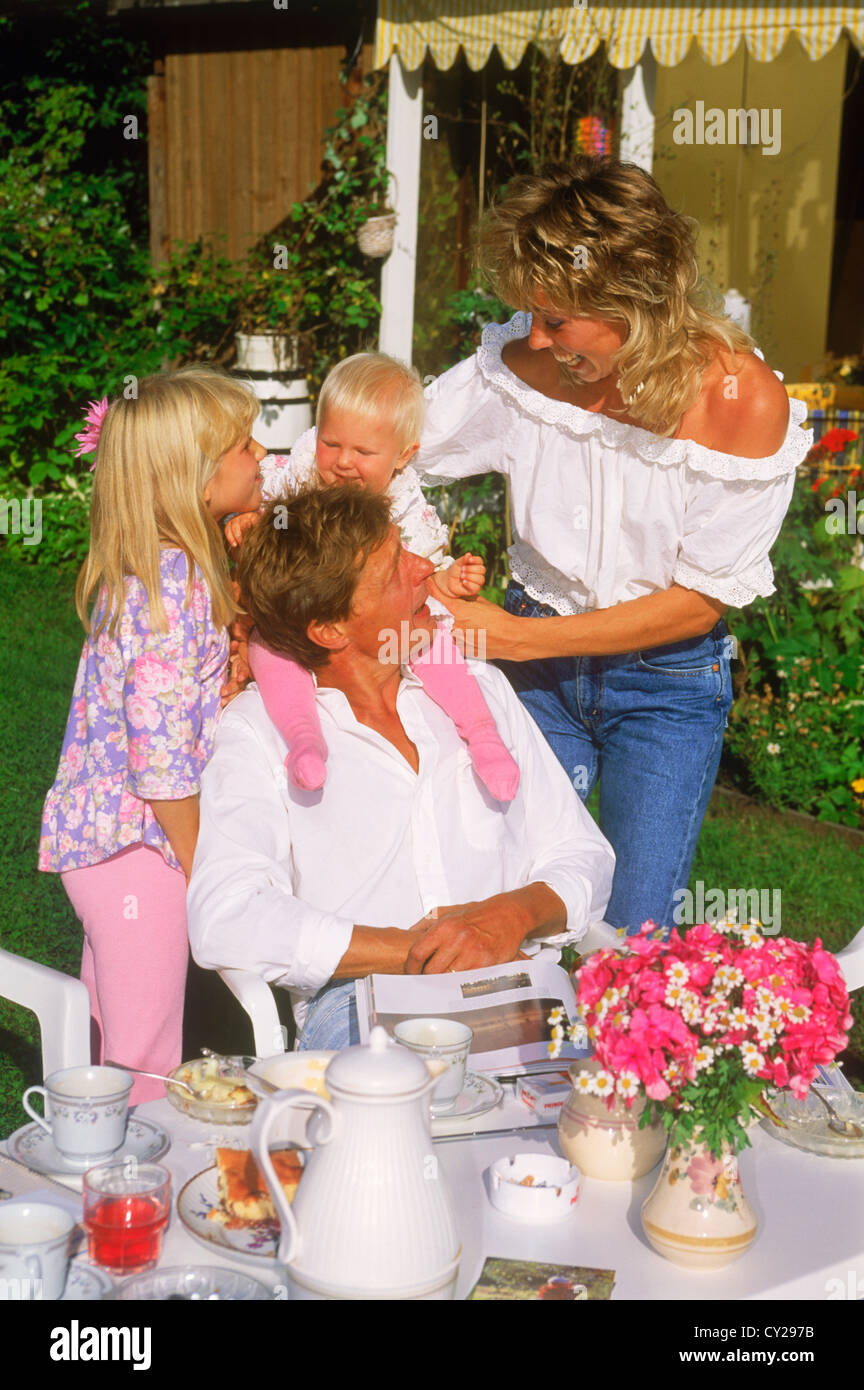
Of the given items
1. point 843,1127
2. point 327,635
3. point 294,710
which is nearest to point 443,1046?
point 843,1127

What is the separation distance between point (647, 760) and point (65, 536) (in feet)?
19.6

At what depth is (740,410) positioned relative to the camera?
9.64 ft

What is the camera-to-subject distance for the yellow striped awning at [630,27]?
6.67 m

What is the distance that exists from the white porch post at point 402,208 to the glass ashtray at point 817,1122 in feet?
20.0

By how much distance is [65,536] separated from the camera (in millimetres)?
8484

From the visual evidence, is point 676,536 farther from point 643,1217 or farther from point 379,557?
point 643,1217

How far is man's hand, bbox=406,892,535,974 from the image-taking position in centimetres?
257

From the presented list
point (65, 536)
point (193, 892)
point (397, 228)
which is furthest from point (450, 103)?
point (193, 892)

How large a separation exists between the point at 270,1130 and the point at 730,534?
1.81m

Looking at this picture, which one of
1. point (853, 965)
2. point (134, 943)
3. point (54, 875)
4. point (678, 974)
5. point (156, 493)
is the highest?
point (156, 493)

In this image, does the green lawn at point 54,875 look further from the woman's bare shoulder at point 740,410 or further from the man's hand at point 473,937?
the woman's bare shoulder at point 740,410

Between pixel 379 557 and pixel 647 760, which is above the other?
pixel 379 557

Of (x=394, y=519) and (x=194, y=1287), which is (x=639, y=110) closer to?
(x=394, y=519)
